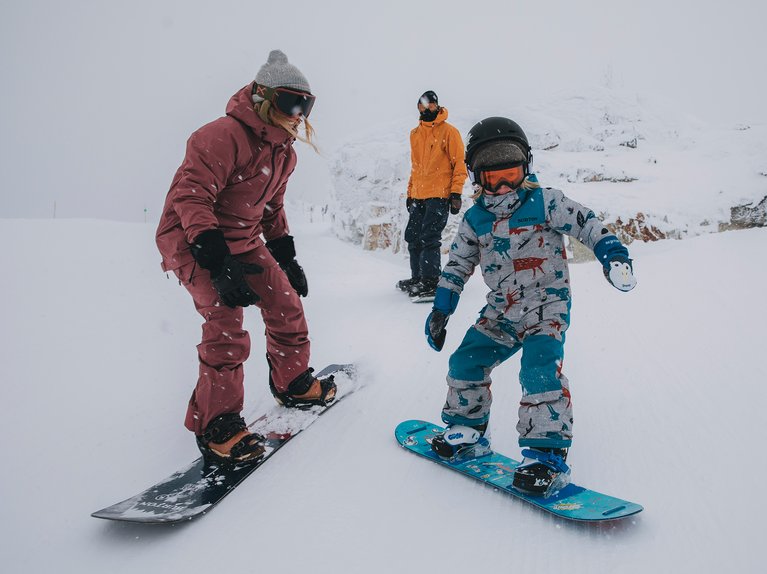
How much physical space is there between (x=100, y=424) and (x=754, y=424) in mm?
3311

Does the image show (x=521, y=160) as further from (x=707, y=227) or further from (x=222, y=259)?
(x=707, y=227)

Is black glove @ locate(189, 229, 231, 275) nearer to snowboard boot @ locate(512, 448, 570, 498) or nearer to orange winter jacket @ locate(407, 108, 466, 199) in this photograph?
snowboard boot @ locate(512, 448, 570, 498)

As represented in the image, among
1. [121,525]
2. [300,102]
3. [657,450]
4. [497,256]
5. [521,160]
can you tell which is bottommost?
[121,525]

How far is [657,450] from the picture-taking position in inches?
80.4

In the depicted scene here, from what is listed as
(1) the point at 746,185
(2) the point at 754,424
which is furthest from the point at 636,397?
(1) the point at 746,185

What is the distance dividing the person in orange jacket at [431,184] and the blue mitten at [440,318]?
2767 millimetres

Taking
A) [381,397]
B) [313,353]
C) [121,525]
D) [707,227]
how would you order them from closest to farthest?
[121,525]
[381,397]
[313,353]
[707,227]

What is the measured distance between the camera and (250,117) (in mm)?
2211

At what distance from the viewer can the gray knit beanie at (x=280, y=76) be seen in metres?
2.20

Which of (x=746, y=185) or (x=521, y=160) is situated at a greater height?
(x=746, y=185)

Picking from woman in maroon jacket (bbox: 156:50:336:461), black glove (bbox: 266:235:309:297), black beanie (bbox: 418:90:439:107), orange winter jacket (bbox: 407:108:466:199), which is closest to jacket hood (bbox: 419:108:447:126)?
orange winter jacket (bbox: 407:108:466:199)

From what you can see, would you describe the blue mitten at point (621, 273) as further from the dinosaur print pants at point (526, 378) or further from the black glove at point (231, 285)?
the black glove at point (231, 285)

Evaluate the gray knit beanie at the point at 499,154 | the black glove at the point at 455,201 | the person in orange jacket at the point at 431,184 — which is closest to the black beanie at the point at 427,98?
the person in orange jacket at the point at 431,184

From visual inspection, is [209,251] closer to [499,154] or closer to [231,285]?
[231,285]
